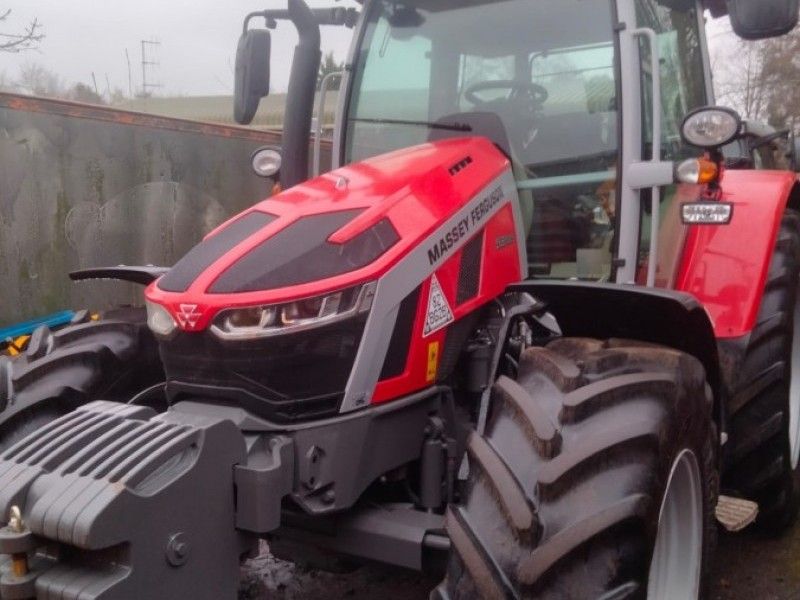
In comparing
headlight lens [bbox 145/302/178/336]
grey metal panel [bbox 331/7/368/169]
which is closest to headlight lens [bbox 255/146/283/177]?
grey metal panel [bbox 331/7/368/169]

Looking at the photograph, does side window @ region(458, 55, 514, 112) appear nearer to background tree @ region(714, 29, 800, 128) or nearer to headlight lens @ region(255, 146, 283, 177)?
headlight lens @ region(255, 146, 283, 177)

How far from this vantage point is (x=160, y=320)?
243cm

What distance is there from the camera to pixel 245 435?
2.30 metres

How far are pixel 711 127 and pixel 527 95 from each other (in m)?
0.72

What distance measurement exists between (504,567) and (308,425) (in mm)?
669

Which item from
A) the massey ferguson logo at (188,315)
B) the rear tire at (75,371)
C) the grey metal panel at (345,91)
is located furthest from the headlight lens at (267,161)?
the massey ferguson logo at (188,315)

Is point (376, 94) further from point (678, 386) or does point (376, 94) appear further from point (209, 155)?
point (209, 155)

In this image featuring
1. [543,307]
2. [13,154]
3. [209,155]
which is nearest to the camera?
[543,307]

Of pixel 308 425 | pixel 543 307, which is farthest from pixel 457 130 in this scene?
pixel 308 425

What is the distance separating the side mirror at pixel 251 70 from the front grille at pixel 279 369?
3.81ft

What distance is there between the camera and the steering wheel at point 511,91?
3.24 m

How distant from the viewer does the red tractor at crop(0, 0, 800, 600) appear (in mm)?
1945

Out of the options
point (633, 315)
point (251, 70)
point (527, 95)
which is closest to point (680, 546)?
point (633, 315)

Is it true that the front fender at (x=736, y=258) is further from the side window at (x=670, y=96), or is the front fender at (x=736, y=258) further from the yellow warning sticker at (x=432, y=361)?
the yellow warning sticker at (x=432, y=361)
